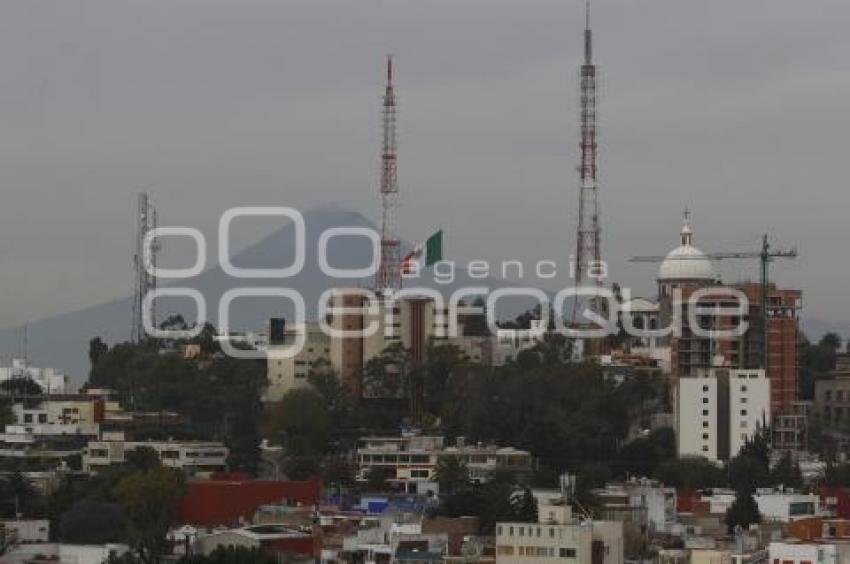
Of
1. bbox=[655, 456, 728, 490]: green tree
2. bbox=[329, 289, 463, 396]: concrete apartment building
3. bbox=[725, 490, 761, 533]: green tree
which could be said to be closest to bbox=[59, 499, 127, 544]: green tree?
bbox=[725, 490, 761, 533]: green tree

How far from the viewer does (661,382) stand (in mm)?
51906

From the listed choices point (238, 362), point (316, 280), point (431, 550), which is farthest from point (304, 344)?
point (316, 280)

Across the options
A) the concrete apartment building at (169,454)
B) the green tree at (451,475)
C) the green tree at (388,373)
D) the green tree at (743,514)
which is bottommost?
the green tree at (743,514)

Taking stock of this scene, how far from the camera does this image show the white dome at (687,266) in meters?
57.1

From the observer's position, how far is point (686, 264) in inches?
2258

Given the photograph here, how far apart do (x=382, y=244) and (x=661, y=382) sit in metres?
6.13

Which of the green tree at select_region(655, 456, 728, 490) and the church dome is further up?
the church dome

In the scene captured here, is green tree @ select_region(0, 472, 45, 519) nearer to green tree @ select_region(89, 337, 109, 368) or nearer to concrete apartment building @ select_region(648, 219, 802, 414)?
concrete apartment building @ select_region(648, 219, 802, 414)

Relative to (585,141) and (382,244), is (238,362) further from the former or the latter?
(585,141)

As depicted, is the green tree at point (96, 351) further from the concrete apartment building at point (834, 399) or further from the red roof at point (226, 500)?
the red roof at point (226, 500)

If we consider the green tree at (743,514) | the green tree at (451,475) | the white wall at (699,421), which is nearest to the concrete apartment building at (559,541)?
the green tree at (743,514)

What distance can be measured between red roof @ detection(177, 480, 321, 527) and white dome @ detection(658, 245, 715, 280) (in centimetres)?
1846

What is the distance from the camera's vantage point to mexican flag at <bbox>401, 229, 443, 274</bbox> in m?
51.7

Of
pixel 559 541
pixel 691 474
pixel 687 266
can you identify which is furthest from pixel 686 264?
pixel 559 541
